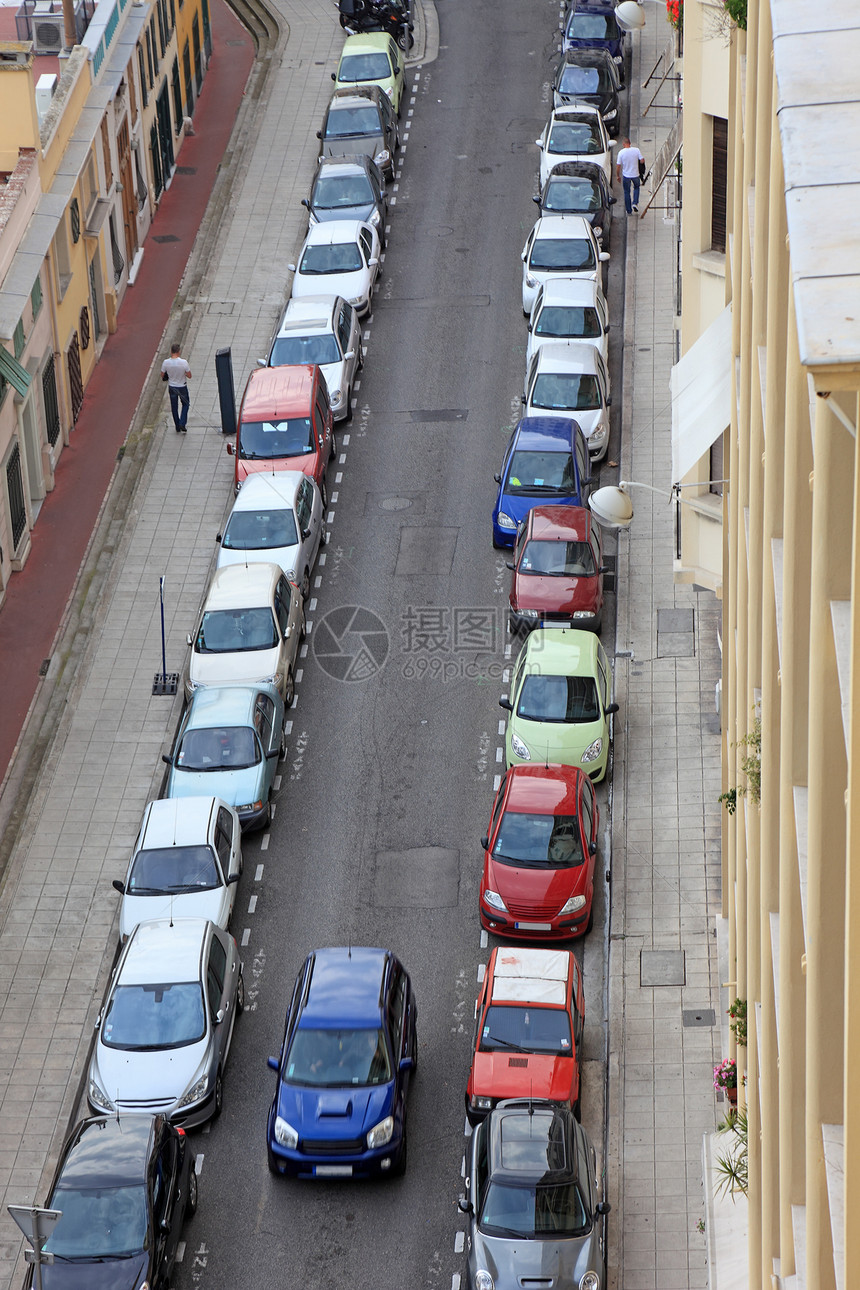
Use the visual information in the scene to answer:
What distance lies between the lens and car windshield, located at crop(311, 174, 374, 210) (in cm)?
4381

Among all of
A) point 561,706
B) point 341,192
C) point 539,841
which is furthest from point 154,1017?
point 341,192

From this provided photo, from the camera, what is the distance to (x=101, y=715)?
3078cm

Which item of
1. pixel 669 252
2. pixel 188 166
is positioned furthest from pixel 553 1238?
pixel 188 166

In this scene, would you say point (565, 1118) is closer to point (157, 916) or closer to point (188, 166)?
point (157, 916)

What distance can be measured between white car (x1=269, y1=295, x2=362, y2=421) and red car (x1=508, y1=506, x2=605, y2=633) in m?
7.19

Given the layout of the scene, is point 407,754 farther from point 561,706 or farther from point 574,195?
point 574,195

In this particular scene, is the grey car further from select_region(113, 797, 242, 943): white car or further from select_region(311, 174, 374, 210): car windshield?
select_region(311, 174, 374, 210): car windshield

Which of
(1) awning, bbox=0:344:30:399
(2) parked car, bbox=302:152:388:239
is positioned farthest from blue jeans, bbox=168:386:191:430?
(2) parked car, bbox=302:152:388:239

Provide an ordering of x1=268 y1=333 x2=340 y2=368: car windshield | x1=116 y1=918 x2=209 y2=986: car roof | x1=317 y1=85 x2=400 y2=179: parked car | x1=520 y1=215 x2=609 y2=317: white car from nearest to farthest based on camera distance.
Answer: x1=116 y1=918 x2=209 y2=986: car roof, x1=268 y1=333 x2=340 y2=368: car windshield, x1=520 y1=215 x2=609 y2=317: white car, x1=317 y1=85 x2=400 y2=179: parked car

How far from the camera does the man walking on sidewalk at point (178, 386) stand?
37312mm

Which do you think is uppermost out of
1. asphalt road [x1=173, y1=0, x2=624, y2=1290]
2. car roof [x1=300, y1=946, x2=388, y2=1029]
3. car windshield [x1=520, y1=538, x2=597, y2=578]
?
car windshield [x1=520, y1=538, x2=597, y2=578]

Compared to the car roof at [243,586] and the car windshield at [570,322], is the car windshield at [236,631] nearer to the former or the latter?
the car roof at [243,586]

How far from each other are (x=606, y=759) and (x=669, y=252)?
17.8 metres

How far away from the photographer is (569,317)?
125 feet
